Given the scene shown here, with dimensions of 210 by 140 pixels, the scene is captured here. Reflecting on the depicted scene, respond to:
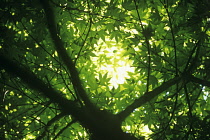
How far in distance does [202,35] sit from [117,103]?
131cm

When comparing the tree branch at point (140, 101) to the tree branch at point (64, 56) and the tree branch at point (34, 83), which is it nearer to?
the tree branch at point (64, 56)

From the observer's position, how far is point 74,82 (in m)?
1.96

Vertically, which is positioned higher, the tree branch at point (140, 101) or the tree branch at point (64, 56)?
the tree branch at point (64, 56)

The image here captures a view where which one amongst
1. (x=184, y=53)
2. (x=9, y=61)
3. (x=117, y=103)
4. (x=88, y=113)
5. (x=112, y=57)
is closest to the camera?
(x=9, y=61)

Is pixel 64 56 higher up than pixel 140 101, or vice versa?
pixel 64 56

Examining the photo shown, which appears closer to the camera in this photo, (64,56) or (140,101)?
(64,56)

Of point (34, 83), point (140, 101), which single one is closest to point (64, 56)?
point (34, 83)

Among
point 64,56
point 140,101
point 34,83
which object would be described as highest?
point 64,56

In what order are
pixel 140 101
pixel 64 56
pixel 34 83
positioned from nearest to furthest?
pixel 34 83 → pixel 64 56 → pixel 140 101

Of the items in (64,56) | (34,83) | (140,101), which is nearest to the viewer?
(34,83)

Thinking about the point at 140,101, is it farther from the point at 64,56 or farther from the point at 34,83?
the point at 34,83

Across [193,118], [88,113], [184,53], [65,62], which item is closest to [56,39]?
[65,62]

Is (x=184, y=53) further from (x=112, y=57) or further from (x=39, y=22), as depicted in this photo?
(x=39, y=22)

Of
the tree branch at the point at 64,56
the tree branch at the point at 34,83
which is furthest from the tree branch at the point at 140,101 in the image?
the tree branch at the point at 34,83
